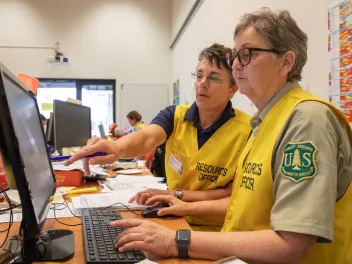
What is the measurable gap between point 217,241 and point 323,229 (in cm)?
24

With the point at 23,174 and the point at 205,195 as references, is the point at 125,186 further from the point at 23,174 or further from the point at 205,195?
the point at 23,174

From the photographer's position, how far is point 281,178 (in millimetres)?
787

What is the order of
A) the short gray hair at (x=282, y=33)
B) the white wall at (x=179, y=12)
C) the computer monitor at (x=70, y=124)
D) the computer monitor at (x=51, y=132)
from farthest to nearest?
the white wall at (x=179, y=12) < the computer monitor at (x=51, y=132) < the computer monitor at (x=70, y=124) < the short gray hair at (x=282, y=33)

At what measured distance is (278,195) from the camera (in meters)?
0.79

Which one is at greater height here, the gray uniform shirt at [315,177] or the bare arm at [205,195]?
the gray uniform shirt at [315,177]

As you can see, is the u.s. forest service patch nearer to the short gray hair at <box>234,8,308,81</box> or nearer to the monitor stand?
the short gray hair at <box>234,8,308,81</box>

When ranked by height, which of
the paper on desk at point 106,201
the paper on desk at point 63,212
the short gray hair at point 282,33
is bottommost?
the paper on desk at point 63,212

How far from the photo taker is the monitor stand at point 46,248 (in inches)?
30.8

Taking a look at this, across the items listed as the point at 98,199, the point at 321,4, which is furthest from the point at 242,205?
the point at 321,4

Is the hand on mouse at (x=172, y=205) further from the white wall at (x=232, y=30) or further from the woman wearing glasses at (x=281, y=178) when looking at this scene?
the white wall at (x=232, y=30)

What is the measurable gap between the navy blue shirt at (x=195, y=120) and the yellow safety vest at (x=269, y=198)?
53cm

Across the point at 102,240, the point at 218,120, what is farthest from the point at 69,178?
the point at 102,240

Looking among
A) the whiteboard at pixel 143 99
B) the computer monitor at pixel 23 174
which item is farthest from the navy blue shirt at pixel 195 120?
the whiteboard at pixel 143 99

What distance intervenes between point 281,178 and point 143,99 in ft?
21.3
